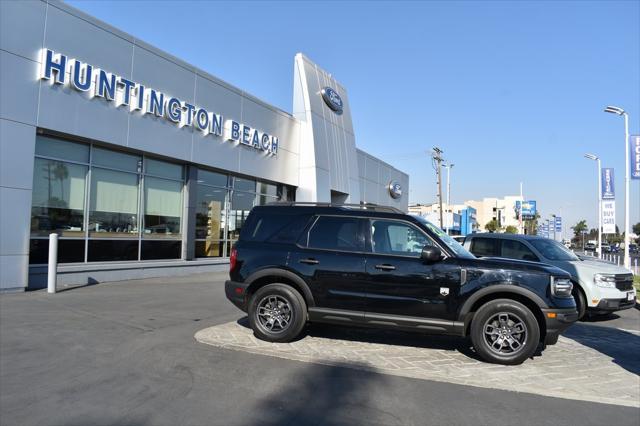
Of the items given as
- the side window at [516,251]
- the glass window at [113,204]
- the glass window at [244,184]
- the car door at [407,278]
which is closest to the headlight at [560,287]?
the car door at [407,278]

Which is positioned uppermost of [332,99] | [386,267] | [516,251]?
[332,99]

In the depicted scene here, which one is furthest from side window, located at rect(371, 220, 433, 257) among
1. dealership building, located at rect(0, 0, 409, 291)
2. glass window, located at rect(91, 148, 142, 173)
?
glass window, located at rect(91, 148, 142, 173)

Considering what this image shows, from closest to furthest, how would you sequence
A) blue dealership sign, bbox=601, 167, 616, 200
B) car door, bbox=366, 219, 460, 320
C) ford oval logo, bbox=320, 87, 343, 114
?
car door, bbox=366, 219, 460, 320
ford oval logo, bbox=320, 87, 343, 114
blue dealership sign, bbox=601, 167, 616, 200

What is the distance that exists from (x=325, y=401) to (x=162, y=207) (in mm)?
12151

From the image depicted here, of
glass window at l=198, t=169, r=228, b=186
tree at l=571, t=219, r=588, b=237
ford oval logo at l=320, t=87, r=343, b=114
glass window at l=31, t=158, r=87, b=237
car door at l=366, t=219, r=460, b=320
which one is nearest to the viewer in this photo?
car door at l=366, t=219, r=460, b=320

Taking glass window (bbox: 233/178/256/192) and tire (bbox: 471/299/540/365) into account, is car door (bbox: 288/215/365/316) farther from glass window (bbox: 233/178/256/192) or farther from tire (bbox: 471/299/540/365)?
glass window (bbox: 233/178/256/192)

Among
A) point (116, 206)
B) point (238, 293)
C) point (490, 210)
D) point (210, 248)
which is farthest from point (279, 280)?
point (490, 210)

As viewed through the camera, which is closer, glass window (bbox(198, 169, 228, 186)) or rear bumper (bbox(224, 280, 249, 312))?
rear bumper (bbox(224, 280, 249, 312))

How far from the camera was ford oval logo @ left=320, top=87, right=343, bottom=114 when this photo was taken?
22823mm

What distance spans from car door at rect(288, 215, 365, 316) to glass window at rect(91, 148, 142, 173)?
28.8 ft

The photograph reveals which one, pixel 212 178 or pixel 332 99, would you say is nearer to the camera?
pixel 212 178

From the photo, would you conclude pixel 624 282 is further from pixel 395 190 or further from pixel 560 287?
pixel 395 190

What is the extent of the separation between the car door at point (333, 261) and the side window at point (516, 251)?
548cm

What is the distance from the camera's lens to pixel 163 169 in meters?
15.3
